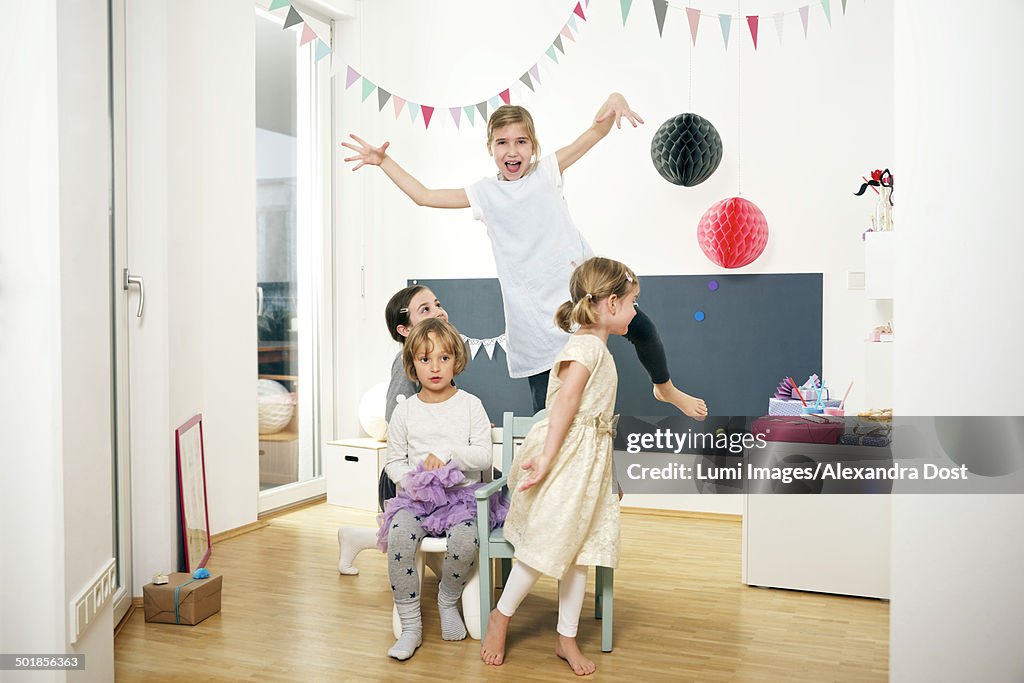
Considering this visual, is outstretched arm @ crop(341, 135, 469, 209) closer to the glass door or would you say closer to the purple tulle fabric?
the purple tulle fabric

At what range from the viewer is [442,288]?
4680 mm

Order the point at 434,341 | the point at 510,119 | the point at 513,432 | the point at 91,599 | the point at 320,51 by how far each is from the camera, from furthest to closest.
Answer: the point at 320,51
the point at 510,119
the point at 513,432
the point at 434,341
the point at 91,599

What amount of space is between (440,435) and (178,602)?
0.96 meters

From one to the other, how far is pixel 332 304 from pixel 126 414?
199 centimetres

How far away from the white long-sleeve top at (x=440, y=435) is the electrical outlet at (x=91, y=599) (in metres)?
0.81

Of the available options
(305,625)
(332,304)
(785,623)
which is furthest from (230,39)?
(785,623)

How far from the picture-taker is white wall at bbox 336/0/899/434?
3924mm

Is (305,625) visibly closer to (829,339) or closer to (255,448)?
(255,448)

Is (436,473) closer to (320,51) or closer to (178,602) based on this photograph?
(178,602)

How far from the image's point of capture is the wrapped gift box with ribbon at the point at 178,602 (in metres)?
2.72

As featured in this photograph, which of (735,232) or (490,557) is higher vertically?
(735,232)

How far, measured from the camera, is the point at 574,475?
2.34 m

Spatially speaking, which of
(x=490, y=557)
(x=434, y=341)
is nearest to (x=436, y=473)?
(x=490, y=557)

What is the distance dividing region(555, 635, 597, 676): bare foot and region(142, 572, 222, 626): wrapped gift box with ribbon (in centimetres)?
114
